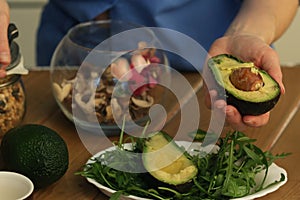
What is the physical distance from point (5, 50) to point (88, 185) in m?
0.24

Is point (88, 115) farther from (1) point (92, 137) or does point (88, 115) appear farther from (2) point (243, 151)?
(2) point (243, 151)

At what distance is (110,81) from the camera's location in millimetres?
1147

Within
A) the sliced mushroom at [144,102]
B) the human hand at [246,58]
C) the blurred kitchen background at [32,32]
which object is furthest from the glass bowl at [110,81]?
the blurred kitchen background at [32,32]

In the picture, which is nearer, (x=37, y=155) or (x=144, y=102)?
(x=37, y=155)

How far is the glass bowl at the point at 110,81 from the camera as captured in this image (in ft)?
3.74

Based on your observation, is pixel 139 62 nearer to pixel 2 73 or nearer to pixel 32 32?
pixel 2 73

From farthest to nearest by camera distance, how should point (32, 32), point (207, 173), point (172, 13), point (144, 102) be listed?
point (32, 32), point (172, 13), point (144, 102), point (207, 173)

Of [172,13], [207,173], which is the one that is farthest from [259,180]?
[172,13]

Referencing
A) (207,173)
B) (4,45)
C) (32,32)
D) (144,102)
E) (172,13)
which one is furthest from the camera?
(32,32)

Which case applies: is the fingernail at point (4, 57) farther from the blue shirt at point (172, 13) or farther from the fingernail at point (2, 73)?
the blue shirt at point (172, 13)

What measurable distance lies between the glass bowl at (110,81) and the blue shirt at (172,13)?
0.17 metres

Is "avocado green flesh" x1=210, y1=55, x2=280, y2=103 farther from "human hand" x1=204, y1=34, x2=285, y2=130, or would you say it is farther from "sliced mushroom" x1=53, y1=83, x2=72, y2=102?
"sliced mushroom" x1=53, y1=83, x2=72, y2=102

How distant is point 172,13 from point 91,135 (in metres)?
0.37

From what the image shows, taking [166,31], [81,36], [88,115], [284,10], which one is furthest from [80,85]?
[284,10]
